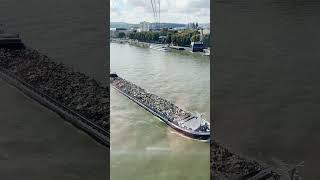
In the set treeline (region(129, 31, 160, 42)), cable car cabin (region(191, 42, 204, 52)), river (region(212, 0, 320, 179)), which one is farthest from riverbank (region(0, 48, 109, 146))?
river (region(212, 0, 320, 179))

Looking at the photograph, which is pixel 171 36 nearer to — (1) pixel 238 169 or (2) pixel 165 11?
(2) pixel 165 11

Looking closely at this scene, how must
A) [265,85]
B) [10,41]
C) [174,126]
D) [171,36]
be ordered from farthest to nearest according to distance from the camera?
[171,36] → [174,126] → [265,85] → [10,41]

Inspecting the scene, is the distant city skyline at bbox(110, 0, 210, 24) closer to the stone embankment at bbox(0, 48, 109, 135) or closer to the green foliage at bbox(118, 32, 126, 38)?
the green foliage at bbox(118, 32, 126, 38)

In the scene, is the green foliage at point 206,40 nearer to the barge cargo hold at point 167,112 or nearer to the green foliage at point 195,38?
the green foliage at point 195,38


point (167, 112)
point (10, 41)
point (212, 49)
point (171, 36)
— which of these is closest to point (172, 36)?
point (171, 36)

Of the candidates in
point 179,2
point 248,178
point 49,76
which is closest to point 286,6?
point 179,2

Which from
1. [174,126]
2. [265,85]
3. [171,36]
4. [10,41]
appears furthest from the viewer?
[171,36]
